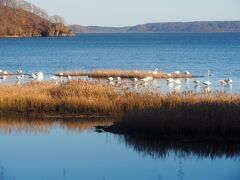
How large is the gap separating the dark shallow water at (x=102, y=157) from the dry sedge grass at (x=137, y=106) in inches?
36.1

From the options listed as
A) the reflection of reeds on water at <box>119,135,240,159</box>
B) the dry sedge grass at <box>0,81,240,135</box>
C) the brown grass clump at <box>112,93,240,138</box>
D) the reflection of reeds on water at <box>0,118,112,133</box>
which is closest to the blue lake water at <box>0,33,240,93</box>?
the dry sedge grass at <box>0,81,240,135</box>

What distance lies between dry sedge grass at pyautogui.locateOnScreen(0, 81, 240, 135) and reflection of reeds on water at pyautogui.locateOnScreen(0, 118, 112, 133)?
997mm

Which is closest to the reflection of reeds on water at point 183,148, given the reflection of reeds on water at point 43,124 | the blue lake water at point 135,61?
the reflection of reeds on water at point 43,124

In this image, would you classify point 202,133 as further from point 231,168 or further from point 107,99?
point 107,99

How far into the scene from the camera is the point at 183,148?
1872 centimetres

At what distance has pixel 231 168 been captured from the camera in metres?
16.2

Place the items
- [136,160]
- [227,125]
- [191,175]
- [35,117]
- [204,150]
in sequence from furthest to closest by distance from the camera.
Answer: [35,117]
[227,125]
[204,150]
[136,160]
[191,175]

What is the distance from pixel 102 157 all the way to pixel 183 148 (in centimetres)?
251

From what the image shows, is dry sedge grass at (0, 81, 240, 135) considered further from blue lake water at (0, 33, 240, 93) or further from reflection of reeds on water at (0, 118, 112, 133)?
blue lake water at (0, 33, 240, 93)

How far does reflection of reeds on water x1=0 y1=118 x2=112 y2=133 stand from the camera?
22422 mm

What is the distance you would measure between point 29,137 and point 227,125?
6.10 meters

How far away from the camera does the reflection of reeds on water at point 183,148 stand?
711 inches

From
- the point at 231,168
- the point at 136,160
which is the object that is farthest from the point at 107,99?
the point at 231,168

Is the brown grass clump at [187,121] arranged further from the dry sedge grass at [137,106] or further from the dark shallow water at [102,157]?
the dark shallow water at [102,157]
